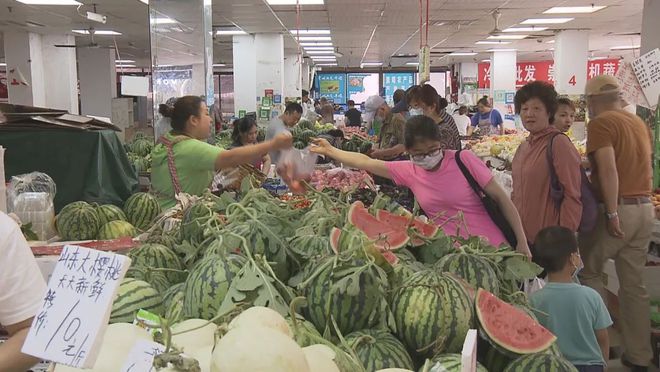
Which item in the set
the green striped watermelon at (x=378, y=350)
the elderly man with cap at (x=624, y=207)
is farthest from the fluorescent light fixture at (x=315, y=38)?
the green striped watermelon at (x=378, y=350)

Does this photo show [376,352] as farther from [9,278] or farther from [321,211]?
[9,278]

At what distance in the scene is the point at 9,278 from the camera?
5.38 feet

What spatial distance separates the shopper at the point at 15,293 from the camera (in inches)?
64.5

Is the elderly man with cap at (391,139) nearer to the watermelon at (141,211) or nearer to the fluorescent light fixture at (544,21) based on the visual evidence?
the watermelon at (141,211)

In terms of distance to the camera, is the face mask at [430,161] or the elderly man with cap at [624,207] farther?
the elderly man with cap at [624,207]

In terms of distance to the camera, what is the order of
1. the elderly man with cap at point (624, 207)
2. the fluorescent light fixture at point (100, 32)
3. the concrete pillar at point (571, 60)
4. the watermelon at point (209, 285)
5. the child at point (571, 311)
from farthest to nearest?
the concrete pillar at point (571, 60) < the fluorescent light fixture at point (100, 32) < the elderly man with cap at point (624, 207) < the child at point (571, 311) < the watermelon at point (209, 285)

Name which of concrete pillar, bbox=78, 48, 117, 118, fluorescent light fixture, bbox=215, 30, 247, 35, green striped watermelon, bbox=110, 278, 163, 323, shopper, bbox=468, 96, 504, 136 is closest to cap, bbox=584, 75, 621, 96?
green striped watermelon, bbox=110, 278, 163, 323

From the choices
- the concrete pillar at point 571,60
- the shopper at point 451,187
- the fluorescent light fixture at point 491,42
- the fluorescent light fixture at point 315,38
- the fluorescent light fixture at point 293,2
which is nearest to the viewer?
the shopper at point 451,187

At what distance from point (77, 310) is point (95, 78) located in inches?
796

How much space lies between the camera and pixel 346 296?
1322 mm

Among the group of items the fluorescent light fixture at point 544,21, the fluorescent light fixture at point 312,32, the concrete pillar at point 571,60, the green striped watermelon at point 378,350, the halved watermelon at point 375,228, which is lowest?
the green striped watermelon at point 378,350

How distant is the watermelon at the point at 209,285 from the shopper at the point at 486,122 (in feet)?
40.1

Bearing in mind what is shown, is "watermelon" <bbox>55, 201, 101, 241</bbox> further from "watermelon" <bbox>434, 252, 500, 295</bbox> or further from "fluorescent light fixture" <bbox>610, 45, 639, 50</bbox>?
"fluorescent light fixture" <bbox>610, 45, 639, 50</bbox>

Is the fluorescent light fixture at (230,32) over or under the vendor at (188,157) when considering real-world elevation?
over
